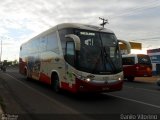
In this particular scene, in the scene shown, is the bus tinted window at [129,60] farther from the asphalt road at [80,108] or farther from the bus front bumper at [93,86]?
the bus front bumper at [93,86]

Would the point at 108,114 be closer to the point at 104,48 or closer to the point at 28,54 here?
the point at 104,48

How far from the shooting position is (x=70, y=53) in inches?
589

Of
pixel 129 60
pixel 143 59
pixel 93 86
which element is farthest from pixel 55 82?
pixel 129 60

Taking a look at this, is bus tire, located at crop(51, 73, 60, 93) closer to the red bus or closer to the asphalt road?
the asphalt road

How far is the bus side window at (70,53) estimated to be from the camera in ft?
47.9

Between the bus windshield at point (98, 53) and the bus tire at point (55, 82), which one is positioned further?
Result: the bus tire at point (55, 82)

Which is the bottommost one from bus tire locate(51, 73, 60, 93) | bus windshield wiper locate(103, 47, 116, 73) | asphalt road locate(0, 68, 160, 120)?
asphalt road locate(0, 68, 160, 120)

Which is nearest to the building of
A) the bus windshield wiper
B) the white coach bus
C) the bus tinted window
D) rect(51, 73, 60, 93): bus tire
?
the bus tinted window

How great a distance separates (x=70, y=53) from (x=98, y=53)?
50.4 inches

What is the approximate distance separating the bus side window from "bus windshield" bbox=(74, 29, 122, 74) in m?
0.41

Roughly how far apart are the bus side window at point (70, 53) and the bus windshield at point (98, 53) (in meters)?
0.41

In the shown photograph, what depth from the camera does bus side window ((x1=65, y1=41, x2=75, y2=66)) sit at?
14.6 meters

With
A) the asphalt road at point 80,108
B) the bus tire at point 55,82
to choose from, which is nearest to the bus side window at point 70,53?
the asphalt road at point 80,108

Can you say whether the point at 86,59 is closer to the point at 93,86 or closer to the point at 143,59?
the point at 93,86
